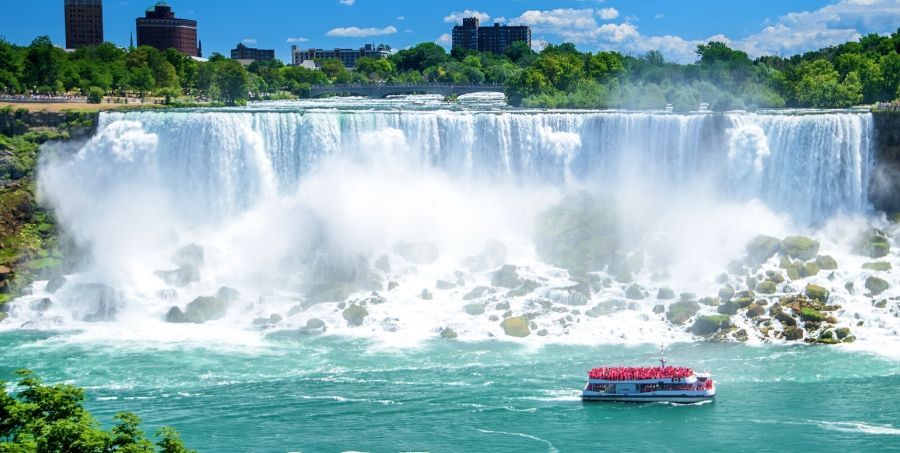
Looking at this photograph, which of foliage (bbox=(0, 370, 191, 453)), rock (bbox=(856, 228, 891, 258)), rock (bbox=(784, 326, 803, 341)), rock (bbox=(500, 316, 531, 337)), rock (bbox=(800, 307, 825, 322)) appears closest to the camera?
foliage (bbox=(0, 370, 191, 453))

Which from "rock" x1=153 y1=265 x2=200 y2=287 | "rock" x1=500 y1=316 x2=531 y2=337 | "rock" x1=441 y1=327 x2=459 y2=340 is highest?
"rock" x1=153 y1=265 x2=200 y2=287

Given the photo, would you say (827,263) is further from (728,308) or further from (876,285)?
(728,308)

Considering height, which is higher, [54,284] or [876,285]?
[876,285]

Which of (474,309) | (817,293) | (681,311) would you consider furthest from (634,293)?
(817,293)

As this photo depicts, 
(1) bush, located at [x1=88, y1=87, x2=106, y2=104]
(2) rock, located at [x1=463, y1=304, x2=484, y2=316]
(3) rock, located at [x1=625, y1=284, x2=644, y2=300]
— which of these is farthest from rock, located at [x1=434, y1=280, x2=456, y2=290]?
(1) bush, located at [x1=88, y1=87, x2=106, y2=104]

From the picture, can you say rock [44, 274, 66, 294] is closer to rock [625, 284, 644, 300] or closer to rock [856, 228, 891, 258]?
rock [625, 284, 644, 300]

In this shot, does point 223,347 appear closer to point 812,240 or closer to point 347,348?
point 347,348

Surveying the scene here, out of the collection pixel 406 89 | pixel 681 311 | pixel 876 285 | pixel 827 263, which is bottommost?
pixel 681 311
